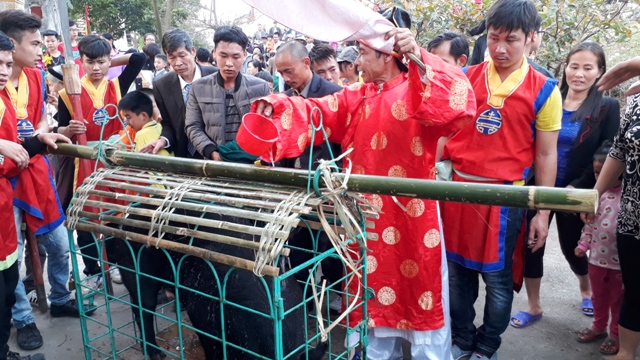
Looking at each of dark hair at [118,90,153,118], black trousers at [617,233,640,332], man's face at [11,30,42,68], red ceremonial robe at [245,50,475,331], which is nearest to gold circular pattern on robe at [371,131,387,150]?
red ceremonial robe at [245,50,475,331]

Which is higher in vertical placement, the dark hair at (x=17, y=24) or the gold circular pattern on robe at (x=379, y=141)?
the dark hair at (x=17, y=24)

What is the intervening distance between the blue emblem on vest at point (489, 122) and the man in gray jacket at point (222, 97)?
1.48 meters

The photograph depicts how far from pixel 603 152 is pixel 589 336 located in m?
1.10

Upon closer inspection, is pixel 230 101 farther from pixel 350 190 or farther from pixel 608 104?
pixel 608 104

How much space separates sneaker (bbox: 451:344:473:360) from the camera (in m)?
2.75

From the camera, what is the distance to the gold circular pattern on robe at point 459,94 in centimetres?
199

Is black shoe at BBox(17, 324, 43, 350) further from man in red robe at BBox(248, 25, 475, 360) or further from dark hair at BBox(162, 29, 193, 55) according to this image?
dark hair at BBox(162, 29, 193, 55)

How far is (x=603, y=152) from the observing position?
2.88 m

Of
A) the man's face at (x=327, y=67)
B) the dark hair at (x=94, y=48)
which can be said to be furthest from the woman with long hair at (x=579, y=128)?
the dark hair at (x=94, y=48)

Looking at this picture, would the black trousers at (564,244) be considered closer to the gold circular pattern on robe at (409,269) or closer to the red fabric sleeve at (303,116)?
the gold circular pattern on robe at (409,269)

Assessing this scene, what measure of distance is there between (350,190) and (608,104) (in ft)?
7.48

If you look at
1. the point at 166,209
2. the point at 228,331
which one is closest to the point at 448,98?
the point at 166,209

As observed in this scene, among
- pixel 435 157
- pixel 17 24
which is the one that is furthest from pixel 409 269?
pixel 17 24

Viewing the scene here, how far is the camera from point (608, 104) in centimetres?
300
